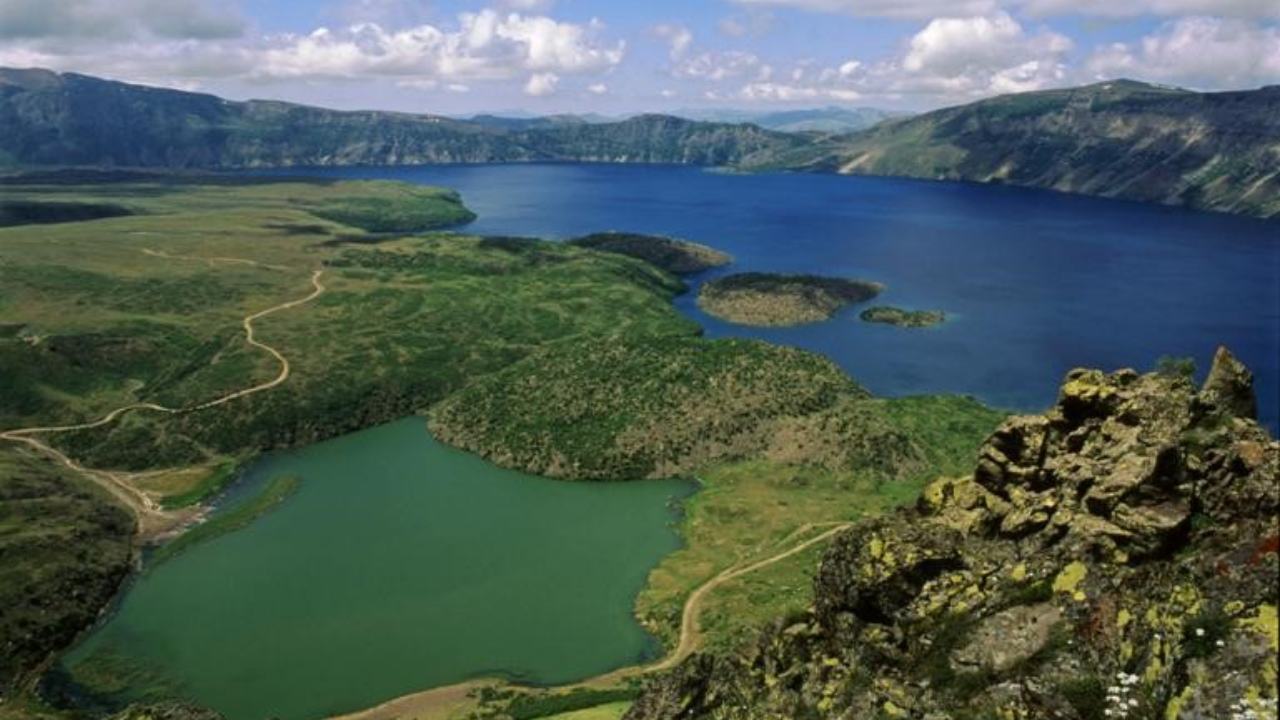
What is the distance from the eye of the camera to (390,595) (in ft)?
335

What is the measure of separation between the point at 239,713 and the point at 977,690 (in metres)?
73.7

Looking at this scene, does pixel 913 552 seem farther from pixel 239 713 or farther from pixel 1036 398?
pixel 1036 398

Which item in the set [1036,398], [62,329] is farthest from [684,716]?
[62,329]

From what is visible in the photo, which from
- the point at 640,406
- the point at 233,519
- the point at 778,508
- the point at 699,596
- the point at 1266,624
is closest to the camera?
the point at 1266,624

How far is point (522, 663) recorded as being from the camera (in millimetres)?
88812

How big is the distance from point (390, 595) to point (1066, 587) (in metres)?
84.9

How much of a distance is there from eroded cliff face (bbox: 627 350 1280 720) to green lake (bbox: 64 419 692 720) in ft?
169

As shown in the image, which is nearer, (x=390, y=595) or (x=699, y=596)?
(x=699, y=596)

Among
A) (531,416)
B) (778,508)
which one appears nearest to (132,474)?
(531,416)

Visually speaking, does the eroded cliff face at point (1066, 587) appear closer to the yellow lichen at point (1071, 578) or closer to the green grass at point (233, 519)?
the yellow lichen at point (1071, 578)

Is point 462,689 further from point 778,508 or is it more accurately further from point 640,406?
point 640,406

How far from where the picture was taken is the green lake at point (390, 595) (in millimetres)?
87688

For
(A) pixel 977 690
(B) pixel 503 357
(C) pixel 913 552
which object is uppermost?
(C) pixel 913 552

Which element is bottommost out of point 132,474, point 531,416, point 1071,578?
point 132,474
